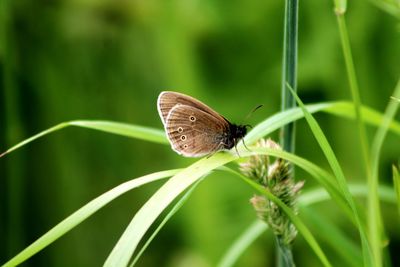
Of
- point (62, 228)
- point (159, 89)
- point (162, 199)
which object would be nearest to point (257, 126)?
point (162, 199)

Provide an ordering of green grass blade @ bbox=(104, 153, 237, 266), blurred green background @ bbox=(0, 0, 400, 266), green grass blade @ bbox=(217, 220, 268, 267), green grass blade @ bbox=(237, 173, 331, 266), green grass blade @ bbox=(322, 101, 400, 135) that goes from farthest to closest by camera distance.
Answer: blurred green background @ bbox=(0, 0, 400, 266) < green grass blade @ bbox=(217, 220, 268, 267) < green grass blade @ bbox=(322, 101, 400, 135) < green grass blade @ bbox=(237, 173, 331, 266) < green grass blade @ bbox=(104, 153, 237, 266)

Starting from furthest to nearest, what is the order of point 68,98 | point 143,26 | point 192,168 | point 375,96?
point 143,26 < point 68,98 < point 375,96 < point 192,168

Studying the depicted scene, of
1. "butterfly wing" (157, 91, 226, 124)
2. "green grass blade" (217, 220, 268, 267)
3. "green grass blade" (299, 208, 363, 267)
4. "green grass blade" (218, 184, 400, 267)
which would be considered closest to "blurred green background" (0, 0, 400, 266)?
"green grass blade" (218, 184, 400, 267)

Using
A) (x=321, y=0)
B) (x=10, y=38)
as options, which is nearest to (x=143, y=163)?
(x=10, y=38)

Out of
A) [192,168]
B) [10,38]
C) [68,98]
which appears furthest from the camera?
[68,98]

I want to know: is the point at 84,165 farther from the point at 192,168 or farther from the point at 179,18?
the point at 192,168

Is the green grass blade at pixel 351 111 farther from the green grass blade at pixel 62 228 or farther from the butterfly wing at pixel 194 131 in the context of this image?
the green grass blade at pixel 62 228

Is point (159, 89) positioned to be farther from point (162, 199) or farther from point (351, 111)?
point (162, 199)

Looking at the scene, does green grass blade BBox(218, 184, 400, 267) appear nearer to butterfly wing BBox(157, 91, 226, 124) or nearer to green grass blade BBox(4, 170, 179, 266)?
butterfly wing BBox(157, 91, 226, 124)

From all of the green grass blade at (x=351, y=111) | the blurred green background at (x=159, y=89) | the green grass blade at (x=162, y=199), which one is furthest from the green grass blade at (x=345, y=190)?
the blurred green background at (x=159, y=89)
